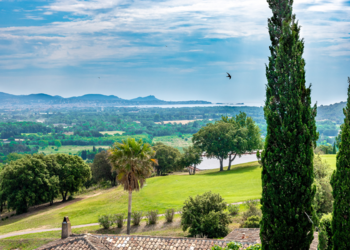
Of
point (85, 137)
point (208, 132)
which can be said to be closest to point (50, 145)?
point (85, 137)

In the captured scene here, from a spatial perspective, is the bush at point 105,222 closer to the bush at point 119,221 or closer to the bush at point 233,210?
the bush at point 119,221

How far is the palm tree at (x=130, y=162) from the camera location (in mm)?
22422

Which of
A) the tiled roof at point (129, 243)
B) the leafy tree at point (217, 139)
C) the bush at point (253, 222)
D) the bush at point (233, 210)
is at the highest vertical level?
the leafy tree at point (217, 139)

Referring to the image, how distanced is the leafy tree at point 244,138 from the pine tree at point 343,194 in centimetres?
4947

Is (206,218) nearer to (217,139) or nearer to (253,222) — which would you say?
(253,222)

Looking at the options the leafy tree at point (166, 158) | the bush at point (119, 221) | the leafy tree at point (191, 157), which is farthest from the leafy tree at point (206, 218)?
the leafy tree at point (166, 158)

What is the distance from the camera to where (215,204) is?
2377cm

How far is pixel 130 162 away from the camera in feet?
73.6

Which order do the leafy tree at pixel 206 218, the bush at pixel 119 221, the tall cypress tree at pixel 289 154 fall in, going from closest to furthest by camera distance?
the tall cypress tree at pixel 289 154 < the leafy tree at pixel 206 218 < the bush at pixel 119 221

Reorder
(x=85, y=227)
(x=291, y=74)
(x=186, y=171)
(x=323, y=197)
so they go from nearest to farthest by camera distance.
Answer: (x=291, y=74)
(x=323, y=197)
(x=85, y=227)
(x=186, y=171)

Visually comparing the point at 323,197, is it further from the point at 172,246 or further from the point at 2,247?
the point at 2,247

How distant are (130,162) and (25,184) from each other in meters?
29.1

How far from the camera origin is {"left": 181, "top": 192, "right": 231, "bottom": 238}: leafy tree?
2238cm

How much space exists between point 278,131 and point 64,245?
44.2 ft
